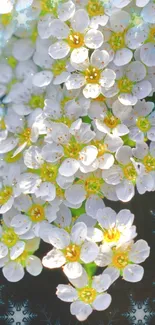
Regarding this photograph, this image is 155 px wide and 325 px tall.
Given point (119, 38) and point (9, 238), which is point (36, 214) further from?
point (119, 38)

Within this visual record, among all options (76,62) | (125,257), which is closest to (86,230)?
(125,257)

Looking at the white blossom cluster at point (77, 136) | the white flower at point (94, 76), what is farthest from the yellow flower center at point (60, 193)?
the white flower at point (94, 76)

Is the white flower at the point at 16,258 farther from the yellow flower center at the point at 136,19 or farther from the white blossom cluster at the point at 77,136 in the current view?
the yellow flower center at the point at 136,19

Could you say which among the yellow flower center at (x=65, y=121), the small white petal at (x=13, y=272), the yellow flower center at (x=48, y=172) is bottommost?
the small white petal at (x=13, y=272)

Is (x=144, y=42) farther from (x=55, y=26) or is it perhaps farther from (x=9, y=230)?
(x=9, y=230)

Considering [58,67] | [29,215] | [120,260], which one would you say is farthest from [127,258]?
[58,67]
